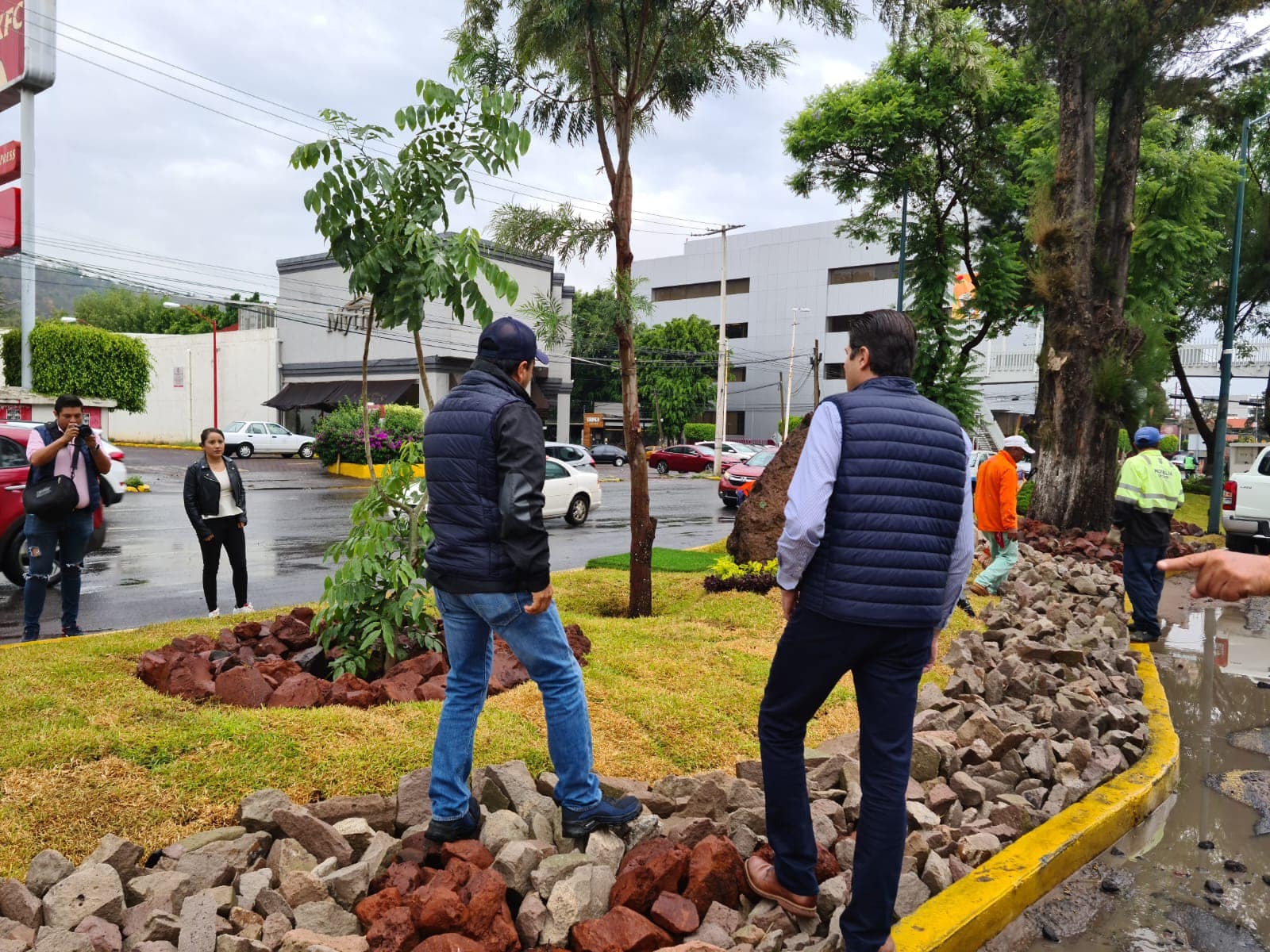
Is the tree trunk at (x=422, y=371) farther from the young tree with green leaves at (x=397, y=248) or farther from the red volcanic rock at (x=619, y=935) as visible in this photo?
the red volcanic rock at (x=619, y=935)

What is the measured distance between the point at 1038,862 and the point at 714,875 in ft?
4.79

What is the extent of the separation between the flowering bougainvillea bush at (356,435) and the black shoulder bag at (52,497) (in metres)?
21.2

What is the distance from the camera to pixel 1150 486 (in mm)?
7652

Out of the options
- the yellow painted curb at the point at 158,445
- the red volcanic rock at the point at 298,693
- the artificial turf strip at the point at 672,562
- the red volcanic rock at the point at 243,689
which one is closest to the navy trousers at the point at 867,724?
the red volcanic rock at the point at 298,693

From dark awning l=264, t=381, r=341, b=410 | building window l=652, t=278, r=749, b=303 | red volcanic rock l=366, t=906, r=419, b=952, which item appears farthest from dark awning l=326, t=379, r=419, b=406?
red volcanic rock l=366, t=906, r=419, b=952

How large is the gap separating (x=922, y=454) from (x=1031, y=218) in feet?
40.1

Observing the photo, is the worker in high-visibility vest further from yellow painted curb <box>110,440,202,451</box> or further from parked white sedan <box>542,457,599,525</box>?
yellow painted curb <box>110,440,202,451</box>

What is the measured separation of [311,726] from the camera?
13.1 ft

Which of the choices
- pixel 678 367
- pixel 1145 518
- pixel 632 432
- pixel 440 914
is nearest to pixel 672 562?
pixel 632 432

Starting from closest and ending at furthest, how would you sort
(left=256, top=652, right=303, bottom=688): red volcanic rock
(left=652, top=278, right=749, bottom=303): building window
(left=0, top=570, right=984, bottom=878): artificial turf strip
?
1. (left=0, top=570, right=984, bottom=878): artificial turf strip
2. (left=256, top=652, right=303, bottom=688): red volcanic rock
3. (left=652, top=278, right=749, bottom=303): building window

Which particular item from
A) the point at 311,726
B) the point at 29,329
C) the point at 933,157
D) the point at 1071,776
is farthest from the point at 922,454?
the point at 29,329

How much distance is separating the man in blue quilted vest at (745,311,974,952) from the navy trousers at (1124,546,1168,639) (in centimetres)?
603

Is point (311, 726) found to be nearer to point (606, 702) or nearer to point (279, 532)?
point (606, 702)

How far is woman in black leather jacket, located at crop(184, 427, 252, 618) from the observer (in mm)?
7438
